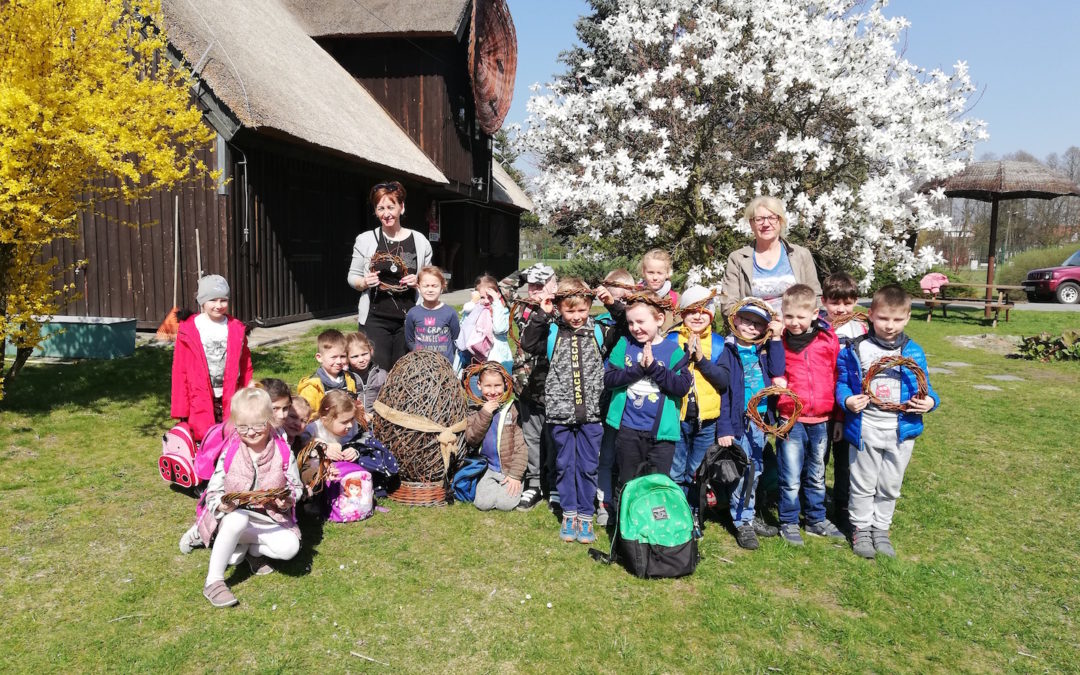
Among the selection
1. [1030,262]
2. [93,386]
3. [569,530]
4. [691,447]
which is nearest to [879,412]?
[691,447]

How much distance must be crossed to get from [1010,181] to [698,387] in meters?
15.1

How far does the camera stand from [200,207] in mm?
10461

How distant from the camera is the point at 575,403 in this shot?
4254 millimetres

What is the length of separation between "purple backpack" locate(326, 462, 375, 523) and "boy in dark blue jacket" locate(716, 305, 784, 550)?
238 centimetres

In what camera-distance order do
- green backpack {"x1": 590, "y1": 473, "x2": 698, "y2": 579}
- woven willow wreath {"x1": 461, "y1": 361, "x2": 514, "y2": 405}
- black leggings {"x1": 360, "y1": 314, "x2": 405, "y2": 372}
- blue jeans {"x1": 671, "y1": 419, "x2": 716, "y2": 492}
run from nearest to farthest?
green backpack {"x1": 590, "y1": 473, "x2": 698, "y2": 579}
blue jeans {"x1": 671, "y1": 419, "x2": 716, "y2": 492}
woven willow wreath {"x1": 461, "y1": 361, "x2": 514, "y2": 405}
black leggings {"x1": 360, "y1": 314, "x2": 405, "y2": 372}

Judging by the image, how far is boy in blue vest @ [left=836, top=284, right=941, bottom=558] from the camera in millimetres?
4051

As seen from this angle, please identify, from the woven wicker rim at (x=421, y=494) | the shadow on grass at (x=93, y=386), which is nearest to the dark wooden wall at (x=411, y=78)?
the shadow on grass at (x=93, y=386)

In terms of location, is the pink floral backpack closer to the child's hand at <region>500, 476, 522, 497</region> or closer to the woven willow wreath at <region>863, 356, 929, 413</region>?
the child's hand at <region>500, 476, 522, 497</region>

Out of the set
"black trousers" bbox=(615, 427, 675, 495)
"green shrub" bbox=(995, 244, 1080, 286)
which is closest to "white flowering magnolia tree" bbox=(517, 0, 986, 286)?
"black trousers" bbox=(615, 427, 675, 495)

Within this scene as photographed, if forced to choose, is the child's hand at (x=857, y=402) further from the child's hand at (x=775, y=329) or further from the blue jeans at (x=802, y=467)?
the child's hand at (x=775, y=329)

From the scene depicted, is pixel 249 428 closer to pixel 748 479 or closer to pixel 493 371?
pixel 493 371

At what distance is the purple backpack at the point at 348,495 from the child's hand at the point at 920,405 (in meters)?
3.47

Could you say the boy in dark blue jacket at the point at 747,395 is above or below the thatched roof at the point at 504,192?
below

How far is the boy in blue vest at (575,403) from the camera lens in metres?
4.26
